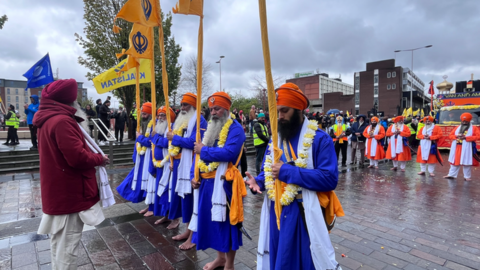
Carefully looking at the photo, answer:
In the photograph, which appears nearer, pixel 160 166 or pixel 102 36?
pixel 160 166

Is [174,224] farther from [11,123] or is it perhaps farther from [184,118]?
[11,123]

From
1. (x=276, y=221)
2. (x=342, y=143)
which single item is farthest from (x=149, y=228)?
(x=342, y=143)

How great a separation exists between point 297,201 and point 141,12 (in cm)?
363

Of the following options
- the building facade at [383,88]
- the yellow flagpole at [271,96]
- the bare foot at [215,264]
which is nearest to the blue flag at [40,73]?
the bare foot at [215,264]

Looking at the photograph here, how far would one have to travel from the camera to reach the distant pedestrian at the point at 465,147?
8.09 m

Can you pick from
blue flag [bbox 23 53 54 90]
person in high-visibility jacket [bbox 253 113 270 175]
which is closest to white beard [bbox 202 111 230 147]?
person in high-visibility jacket [bbox 253 113 270 175]

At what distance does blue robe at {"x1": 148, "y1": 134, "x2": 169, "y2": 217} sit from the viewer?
14.0ft

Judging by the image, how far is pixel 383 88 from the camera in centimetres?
5719

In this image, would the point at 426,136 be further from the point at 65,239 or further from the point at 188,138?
the point at 65,239

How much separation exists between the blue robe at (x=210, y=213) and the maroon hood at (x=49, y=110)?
1430mm

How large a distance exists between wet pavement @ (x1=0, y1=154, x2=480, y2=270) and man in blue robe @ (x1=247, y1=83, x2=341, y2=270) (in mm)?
1233

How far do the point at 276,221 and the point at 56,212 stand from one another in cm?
199

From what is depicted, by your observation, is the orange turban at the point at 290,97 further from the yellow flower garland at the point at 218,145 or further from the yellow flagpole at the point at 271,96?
the yellow flower garland at the point at 218,145

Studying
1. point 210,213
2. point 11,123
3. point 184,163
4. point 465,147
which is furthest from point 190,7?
point 11,123
